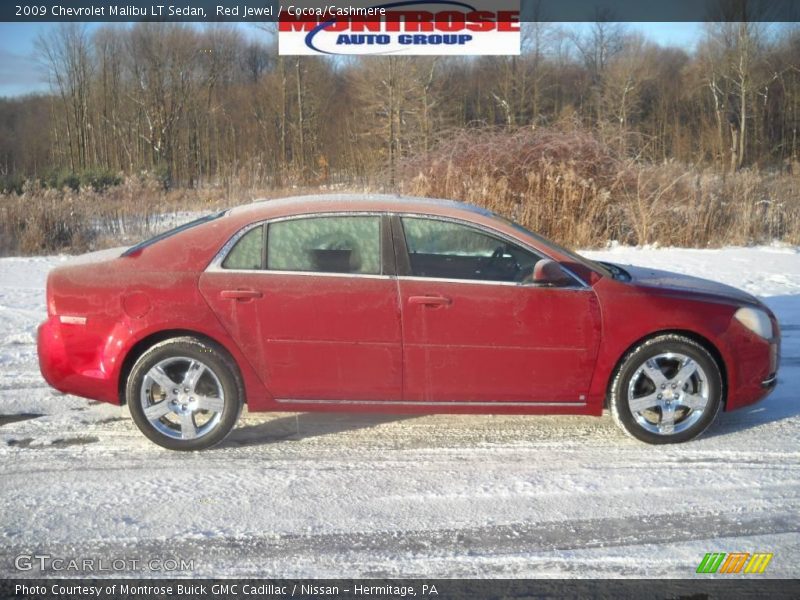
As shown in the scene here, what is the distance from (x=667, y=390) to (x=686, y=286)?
737 mm

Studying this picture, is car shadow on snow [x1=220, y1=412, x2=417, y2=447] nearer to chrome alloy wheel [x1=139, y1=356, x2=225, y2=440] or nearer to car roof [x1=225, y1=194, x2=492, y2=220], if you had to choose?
chrome alloy wheel [x1=139, y1=356, x2=225, y2=440]

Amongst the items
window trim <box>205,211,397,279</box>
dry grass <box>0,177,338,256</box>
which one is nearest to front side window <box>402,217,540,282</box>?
window trim <box>205,211,397,279</box>

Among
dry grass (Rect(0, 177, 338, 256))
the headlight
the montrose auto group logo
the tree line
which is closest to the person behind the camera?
the headlight

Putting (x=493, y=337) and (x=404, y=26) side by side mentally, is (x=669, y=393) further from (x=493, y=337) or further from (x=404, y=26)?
(x=404, y=26)

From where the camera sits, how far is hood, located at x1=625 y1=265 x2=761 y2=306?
17.1 feet

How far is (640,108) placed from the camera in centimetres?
3681

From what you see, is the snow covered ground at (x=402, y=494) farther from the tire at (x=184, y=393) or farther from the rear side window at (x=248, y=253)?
the rear side window at (x=248, y=253)

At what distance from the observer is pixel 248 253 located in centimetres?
503

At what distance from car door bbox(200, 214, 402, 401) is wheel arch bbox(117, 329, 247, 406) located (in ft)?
0.39

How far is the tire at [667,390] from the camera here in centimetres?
502

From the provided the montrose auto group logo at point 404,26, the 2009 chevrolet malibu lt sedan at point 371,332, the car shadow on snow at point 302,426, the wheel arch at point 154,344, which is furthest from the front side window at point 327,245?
the montrose auto group logo at point 404,26

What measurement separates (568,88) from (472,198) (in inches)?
1004

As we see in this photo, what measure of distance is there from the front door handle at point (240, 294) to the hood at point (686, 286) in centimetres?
239

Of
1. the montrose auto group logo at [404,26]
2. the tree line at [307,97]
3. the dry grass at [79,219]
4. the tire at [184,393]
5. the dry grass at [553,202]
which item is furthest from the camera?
the tree line at [307,97]
